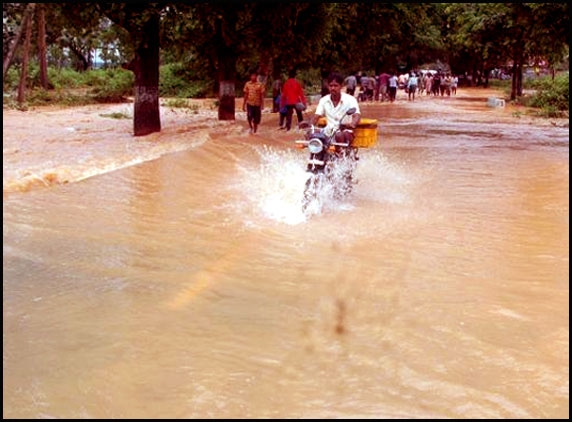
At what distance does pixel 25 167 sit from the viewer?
1228 cm

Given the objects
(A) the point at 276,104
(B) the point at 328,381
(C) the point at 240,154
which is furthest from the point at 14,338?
(A) the point at 276,104

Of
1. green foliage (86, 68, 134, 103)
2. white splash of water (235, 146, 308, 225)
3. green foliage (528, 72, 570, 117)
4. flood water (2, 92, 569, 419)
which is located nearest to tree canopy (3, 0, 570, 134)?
flood water (2, 92, 569, 419)

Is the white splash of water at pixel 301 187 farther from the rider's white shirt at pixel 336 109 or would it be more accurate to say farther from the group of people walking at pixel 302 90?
the group of people walking at pixel 302 90

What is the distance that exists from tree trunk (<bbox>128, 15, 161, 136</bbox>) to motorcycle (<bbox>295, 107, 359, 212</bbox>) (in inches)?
318

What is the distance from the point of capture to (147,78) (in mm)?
17047

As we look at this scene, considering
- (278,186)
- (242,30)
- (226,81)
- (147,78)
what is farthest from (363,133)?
(226,81)

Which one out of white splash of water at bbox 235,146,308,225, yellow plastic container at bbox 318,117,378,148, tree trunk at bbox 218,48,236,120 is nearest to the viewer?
white splash of water at bbox 235,146,308,225

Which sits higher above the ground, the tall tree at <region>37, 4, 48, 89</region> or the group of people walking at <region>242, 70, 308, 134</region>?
the tall tree at <region>37, 4, 48, 89</region>

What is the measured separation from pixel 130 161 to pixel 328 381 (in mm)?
10002

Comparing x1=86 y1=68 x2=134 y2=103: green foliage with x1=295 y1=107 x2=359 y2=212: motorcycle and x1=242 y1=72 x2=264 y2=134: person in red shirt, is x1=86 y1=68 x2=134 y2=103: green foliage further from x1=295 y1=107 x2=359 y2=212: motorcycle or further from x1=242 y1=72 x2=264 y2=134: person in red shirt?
x1=295 y1=107 x2=359 y2=212: motorcycle

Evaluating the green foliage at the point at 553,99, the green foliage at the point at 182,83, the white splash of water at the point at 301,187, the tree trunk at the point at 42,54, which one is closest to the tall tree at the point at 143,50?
the white splash of water at the point at 301,187

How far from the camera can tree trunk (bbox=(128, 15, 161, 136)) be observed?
55.0 feet

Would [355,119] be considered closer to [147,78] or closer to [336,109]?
[336,109]

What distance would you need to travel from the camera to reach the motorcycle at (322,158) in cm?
923
